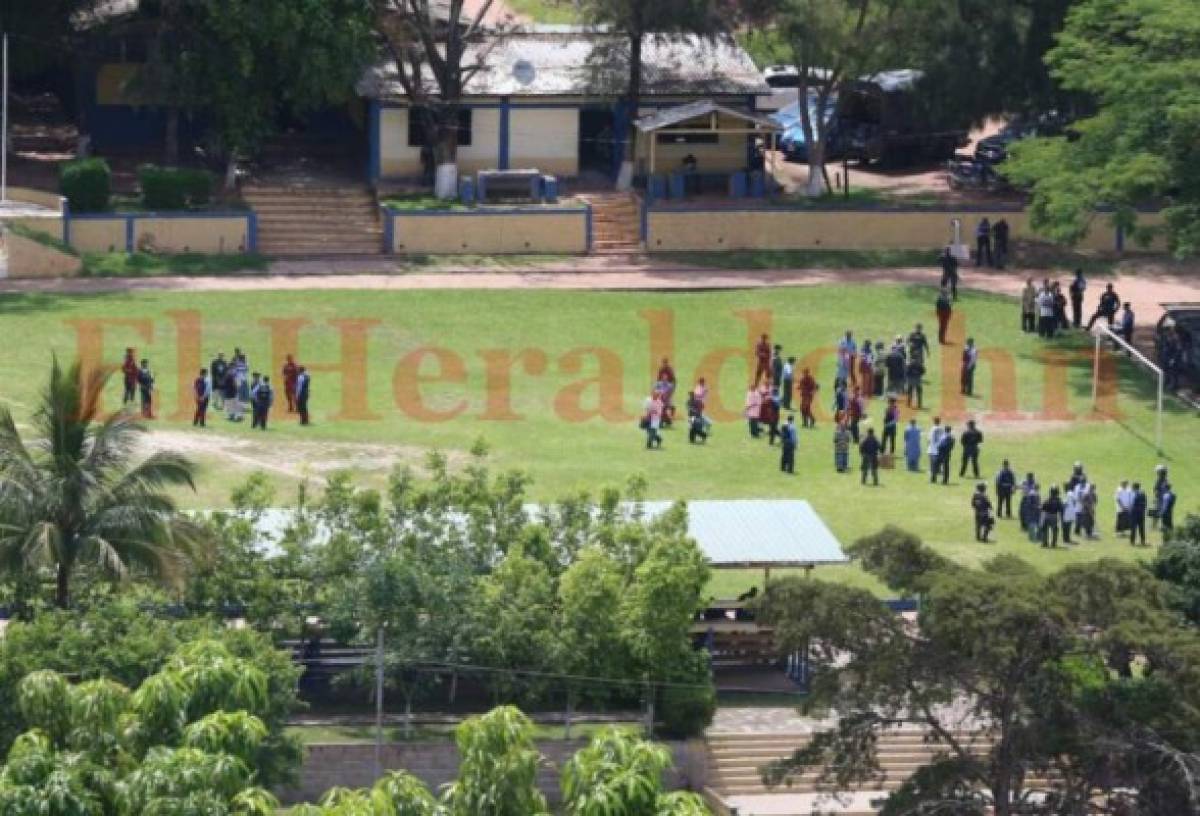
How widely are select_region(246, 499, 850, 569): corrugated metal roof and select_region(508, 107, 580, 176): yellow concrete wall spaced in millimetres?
26069

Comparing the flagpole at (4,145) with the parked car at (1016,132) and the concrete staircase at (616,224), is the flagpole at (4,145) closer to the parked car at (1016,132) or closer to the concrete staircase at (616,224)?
the concrete staircase at (616,224)

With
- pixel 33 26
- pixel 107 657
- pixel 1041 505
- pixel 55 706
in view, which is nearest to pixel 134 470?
pixel 107 657

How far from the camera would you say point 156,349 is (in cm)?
5869


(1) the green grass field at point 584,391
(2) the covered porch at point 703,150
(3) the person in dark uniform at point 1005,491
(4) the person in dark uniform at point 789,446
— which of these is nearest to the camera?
(3) the person in dark uniform at point 1005,491

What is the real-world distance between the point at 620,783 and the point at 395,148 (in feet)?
143

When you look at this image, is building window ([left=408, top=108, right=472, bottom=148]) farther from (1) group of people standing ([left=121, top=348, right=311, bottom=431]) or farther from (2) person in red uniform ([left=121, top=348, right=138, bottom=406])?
(2) person in red uniform ([left=121, top=348, right=138, bottom=406])

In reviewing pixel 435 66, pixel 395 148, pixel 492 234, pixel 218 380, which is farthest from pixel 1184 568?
pixel 395 148

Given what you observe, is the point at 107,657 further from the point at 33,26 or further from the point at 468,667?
the point at 33,26

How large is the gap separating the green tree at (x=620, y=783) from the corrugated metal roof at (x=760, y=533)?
565 inches

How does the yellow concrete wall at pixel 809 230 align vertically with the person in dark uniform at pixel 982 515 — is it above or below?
above

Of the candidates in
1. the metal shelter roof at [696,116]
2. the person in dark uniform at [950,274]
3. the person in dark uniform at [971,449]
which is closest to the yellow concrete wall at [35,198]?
the metal shelter roof at [696,116]

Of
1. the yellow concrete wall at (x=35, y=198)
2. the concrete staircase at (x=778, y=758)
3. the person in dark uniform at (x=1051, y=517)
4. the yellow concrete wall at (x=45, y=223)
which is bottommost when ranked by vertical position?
the concrete staircase at (x=778, y=758)

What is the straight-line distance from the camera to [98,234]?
216 ft

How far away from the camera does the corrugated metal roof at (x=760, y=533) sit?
45125 millimetres
